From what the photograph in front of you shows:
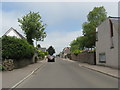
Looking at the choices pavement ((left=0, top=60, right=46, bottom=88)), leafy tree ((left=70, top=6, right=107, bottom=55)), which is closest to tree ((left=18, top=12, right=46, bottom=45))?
leafy tree ((left=70, top=6, right=107, bottom=55))

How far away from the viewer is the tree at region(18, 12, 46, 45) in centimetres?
3866

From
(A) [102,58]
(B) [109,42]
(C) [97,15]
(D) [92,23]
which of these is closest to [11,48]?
(B) [109,42]

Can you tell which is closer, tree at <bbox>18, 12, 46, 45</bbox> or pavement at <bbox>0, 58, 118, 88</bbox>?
pavement at <bbox>0, 58, 118, 88</bbox>

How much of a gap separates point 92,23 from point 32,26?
12.5 metres

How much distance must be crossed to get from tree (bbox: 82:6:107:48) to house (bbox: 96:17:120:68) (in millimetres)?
11317

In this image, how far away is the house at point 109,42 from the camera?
21.7 m

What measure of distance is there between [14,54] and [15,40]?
174 centimetres

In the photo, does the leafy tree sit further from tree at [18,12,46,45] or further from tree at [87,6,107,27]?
tree at [18,12,46,45]

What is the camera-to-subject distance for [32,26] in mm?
38500

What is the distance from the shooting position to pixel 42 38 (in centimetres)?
4188

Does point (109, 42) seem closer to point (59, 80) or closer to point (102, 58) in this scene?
point (102, 58)

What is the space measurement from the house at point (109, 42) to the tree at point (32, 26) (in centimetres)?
1438

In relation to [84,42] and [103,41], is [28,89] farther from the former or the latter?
[84,42]

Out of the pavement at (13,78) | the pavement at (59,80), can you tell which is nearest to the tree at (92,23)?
the pavement at (59,80)
